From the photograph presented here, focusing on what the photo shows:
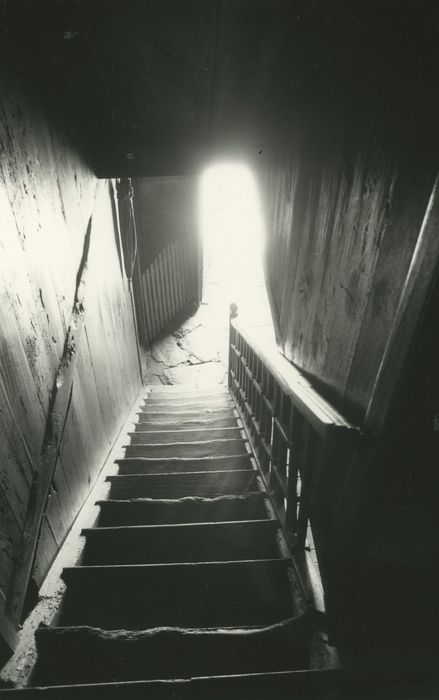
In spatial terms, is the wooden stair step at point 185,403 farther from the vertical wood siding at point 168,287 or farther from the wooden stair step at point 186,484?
the wooden stair step at point 186,484

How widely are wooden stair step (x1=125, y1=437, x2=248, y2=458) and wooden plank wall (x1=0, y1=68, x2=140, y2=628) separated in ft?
1.54

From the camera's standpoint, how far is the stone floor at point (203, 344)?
8.38m

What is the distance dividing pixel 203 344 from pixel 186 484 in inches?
253

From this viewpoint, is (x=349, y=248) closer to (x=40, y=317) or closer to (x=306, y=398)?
(x=306, y=398)

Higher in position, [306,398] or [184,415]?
[306,398]

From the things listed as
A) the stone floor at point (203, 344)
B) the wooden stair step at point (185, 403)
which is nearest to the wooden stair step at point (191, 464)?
the wooden stair step at point (185, 403)

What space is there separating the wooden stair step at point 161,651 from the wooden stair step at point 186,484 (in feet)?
→ 4.00

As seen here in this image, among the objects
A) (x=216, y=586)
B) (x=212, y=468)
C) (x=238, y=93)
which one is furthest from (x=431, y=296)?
(x=238, y=93)

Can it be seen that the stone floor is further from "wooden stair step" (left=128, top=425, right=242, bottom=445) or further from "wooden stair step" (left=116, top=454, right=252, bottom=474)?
"wooden stair step" (left=116, top=454, right=252, bottom=474)

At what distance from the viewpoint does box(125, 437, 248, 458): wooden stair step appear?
3.65m

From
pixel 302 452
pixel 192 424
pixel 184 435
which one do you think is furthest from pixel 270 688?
pixel 192 424

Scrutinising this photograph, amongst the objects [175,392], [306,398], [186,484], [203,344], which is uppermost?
[306,398]

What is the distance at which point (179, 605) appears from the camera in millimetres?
1994

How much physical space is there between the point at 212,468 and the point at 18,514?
1.83 meters
